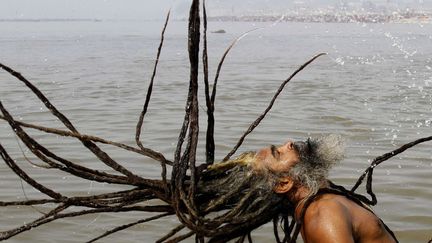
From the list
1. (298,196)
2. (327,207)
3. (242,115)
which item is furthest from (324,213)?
(242,115)

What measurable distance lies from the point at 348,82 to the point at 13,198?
10.4 m

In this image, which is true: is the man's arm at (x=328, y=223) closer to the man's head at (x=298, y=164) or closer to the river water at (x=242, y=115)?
the man's head at (x=298, y=164)

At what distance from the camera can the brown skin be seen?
2877 millimetres

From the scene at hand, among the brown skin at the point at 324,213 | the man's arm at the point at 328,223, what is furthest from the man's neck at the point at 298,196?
the man's arm at the point at 328,223

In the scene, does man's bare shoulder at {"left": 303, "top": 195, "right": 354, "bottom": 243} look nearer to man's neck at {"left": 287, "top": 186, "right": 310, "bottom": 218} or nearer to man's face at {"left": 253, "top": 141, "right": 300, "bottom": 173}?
man's neck at {"left": 287, "top": 186, "right": 310, "bottom": 218}

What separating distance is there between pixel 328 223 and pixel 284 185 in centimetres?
36

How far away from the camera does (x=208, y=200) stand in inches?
131

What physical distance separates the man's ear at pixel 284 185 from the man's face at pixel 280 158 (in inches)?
1.7

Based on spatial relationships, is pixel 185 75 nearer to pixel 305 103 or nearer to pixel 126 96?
pixel 126 96

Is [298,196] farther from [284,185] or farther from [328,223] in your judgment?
[328,223]

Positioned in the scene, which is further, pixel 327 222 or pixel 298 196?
pixel 298 196

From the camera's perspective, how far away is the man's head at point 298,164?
3154mm

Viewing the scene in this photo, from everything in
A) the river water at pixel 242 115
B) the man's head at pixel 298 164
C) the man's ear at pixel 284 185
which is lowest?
the river water at pixel 242 115

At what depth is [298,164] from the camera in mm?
3160
